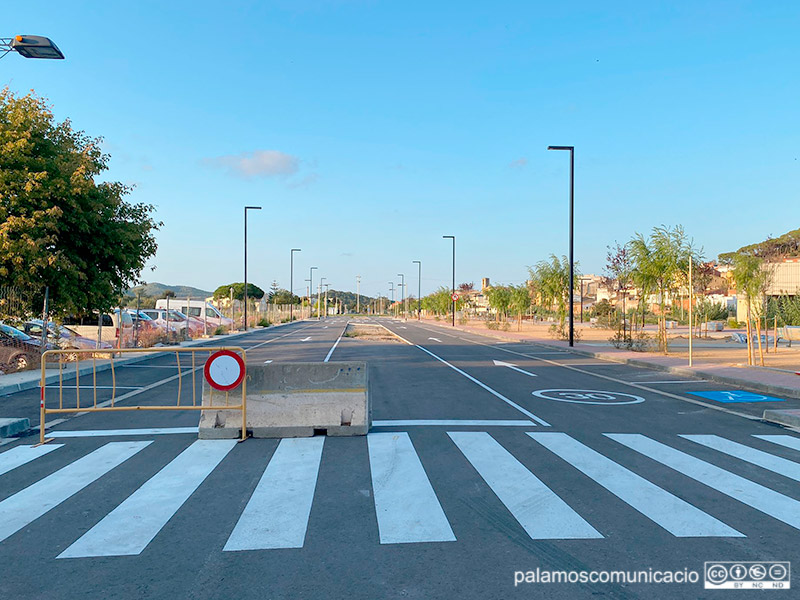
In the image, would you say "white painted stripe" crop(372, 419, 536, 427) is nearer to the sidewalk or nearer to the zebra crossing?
the zebra crossing

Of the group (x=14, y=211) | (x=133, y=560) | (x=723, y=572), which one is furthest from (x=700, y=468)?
(x=14, y=211)

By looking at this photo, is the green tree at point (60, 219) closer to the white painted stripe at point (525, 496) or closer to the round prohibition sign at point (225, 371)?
the round prohibition sign at point (225, 371)

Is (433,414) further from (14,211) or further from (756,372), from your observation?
(14,211)

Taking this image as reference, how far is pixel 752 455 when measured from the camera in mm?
7785

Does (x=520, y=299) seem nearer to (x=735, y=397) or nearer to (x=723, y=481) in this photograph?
(x=735, y=397)

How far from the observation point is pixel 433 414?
10.3 m

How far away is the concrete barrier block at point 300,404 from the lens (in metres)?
8.63

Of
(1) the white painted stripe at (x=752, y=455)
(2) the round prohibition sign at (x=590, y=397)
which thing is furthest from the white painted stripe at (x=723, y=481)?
(2) the round prohibition sign at (x=590, y=397)

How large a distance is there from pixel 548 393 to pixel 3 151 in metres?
15.4

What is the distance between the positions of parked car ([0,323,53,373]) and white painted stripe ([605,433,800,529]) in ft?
49.4

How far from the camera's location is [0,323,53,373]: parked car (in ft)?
53.3

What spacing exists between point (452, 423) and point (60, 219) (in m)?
14.2

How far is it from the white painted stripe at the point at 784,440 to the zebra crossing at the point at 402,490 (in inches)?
1.1

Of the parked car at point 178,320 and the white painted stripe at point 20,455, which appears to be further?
the parked car at point 178,320
